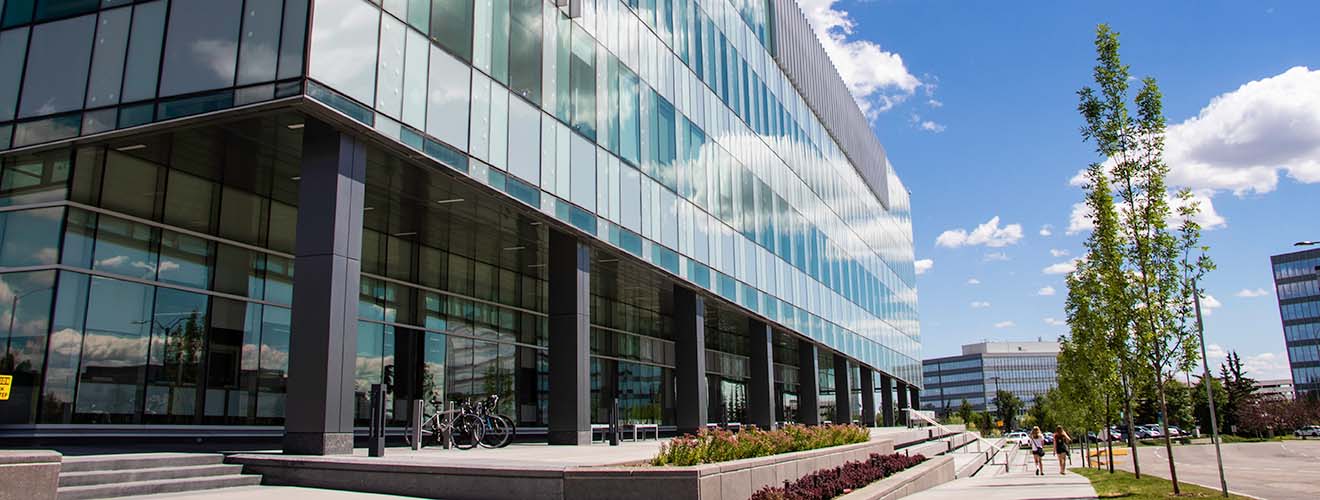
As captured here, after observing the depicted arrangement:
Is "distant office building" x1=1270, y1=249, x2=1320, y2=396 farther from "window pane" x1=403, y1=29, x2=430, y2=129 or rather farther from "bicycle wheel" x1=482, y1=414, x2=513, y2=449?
"window pane" x1=403, y1=29, x2=430, y2=129

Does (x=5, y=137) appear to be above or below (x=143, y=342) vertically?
above

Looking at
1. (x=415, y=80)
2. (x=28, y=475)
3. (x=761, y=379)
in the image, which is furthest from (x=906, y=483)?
(x=761, y=379)

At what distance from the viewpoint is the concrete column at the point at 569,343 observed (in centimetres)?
2133

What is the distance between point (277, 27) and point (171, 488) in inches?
302

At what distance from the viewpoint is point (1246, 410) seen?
92.6m

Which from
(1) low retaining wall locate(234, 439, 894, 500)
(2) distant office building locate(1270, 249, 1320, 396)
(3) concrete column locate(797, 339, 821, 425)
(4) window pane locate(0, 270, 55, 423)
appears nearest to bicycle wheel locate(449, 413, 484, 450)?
(1) low retaining wall locate(234, 439, 894, 500)

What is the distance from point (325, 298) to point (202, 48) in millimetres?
5100

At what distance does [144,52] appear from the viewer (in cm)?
1562

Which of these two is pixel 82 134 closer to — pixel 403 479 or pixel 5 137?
pixel 5 137

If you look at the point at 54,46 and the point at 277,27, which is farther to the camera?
the point at 54,46

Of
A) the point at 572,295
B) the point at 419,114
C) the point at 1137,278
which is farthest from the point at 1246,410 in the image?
the point at 419,114

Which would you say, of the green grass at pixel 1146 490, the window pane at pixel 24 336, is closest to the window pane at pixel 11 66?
the window pane at pixel 24 336

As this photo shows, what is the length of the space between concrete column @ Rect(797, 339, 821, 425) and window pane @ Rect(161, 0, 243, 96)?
31711 mm

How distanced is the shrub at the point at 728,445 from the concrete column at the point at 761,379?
16411 millimetres
